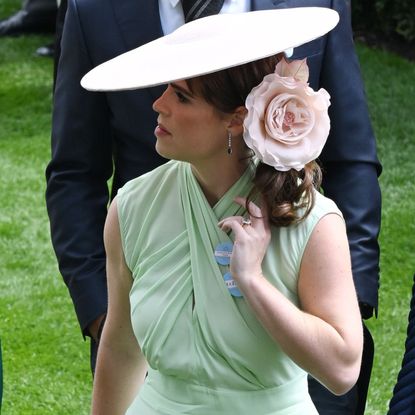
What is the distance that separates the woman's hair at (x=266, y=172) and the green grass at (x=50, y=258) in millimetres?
2920

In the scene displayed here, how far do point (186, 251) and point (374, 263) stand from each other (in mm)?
857

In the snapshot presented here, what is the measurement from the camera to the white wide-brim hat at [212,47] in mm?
2220

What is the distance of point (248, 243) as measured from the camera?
230cm

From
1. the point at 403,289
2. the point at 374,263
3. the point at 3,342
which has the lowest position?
the point at 403,289

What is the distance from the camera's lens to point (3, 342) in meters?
5.85

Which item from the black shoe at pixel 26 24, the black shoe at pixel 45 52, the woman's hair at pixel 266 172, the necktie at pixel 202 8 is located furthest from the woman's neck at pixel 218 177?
the black shoe at pixel 26 24

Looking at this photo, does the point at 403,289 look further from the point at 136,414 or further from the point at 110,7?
the point at 136,414

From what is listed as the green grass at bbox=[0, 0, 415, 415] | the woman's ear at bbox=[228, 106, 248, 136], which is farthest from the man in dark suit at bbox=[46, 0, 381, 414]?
the green grass at bbox=[0, 0, 415, 415]

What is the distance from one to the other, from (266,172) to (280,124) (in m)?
0.14

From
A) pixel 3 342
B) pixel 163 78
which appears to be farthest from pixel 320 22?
pixel 3 342

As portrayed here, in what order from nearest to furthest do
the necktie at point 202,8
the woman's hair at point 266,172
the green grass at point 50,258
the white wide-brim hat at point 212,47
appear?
the white wide-brim hat at point 212,47 < the woman's hair at point 266,172 < the necktie at point 202,8 < the green grass at point 50,258

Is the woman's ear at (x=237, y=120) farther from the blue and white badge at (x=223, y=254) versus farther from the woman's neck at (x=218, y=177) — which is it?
the blue and white badge at (x=223, y=254)

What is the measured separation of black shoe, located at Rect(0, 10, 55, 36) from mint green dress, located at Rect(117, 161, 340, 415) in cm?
1025

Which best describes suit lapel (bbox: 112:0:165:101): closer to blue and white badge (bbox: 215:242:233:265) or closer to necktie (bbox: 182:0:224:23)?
necktie (bbox: 182:0:224:23)
